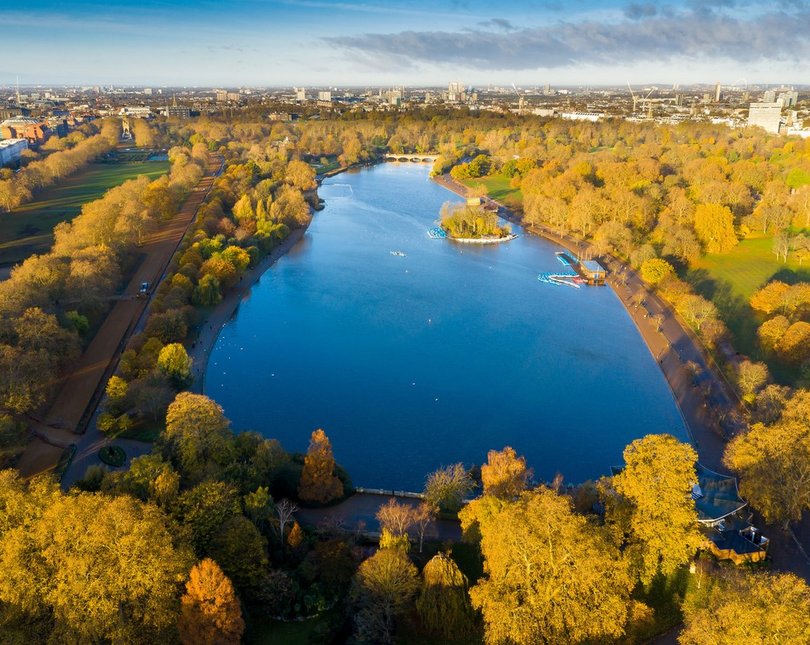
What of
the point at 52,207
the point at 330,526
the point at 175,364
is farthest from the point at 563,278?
the point at 52,207

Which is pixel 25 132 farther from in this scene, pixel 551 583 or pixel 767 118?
pixel 767 118

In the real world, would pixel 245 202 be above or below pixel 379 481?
above

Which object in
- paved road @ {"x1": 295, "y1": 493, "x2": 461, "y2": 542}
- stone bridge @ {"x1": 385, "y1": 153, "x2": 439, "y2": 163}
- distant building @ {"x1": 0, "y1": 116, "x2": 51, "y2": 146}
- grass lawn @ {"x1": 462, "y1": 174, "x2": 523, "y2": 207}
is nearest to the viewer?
paved road @ {"x1": 295, "y1": 493, "x2": 461, "y2": 542}

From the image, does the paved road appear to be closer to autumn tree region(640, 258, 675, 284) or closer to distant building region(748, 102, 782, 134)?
autumn tree region(640, 258, 675, 284)

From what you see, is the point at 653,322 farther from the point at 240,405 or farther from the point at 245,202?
the point at 245,202

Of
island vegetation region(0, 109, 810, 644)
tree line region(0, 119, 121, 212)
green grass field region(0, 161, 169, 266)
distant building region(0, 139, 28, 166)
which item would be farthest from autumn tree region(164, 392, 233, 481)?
distant building region(0, 139, 28, 166)

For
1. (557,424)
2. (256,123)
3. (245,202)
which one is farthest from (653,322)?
(256,123)
